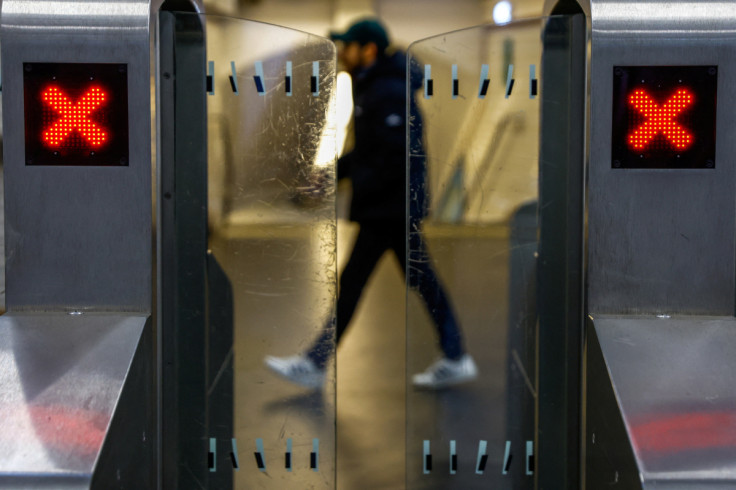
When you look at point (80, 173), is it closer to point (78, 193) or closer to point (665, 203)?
point (78, 193)

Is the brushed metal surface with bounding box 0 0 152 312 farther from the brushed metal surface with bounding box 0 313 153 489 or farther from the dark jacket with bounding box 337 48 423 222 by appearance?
the dark jacket with bounding box 337 48 423 222

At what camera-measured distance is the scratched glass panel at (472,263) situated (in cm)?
173

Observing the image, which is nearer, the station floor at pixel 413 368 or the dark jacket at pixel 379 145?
the station floor at pixel 413 368

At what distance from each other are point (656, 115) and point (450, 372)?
2.41 ft

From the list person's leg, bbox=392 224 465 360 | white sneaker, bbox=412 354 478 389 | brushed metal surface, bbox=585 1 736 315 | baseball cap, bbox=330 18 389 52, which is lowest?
white sneaker, bbox=412 354 478 389

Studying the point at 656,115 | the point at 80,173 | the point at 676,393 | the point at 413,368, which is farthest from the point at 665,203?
the point at 80,173

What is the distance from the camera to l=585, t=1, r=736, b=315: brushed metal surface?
1.55 meters

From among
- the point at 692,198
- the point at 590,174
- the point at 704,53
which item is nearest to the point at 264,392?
the point at 590,174

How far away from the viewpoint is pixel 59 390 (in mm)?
1343

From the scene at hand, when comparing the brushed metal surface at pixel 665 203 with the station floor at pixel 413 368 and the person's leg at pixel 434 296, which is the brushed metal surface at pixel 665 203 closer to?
the station floor at pixel 413 368

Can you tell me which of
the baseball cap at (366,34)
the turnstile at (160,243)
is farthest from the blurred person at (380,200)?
the turnstile at (160,243)

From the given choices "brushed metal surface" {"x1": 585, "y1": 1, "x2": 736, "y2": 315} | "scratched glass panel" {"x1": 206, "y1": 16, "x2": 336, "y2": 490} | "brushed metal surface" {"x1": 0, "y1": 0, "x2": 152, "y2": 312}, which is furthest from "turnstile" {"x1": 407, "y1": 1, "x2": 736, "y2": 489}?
"brushed metal surface" {"x1": 0, "y1": 0, "x2": 152, "y2": 312}

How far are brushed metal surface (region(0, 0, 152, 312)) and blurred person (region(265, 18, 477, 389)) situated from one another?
1.49 feet

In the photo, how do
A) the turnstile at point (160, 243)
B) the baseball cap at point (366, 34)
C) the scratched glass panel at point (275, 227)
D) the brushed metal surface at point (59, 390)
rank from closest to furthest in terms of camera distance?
1. the brushed metal surface at point (59, 390)
2. the turnstile at point (160, 243)
3. the scratched glass panel at point (275, 227)
4. the baseball cap at point (366, 34)
